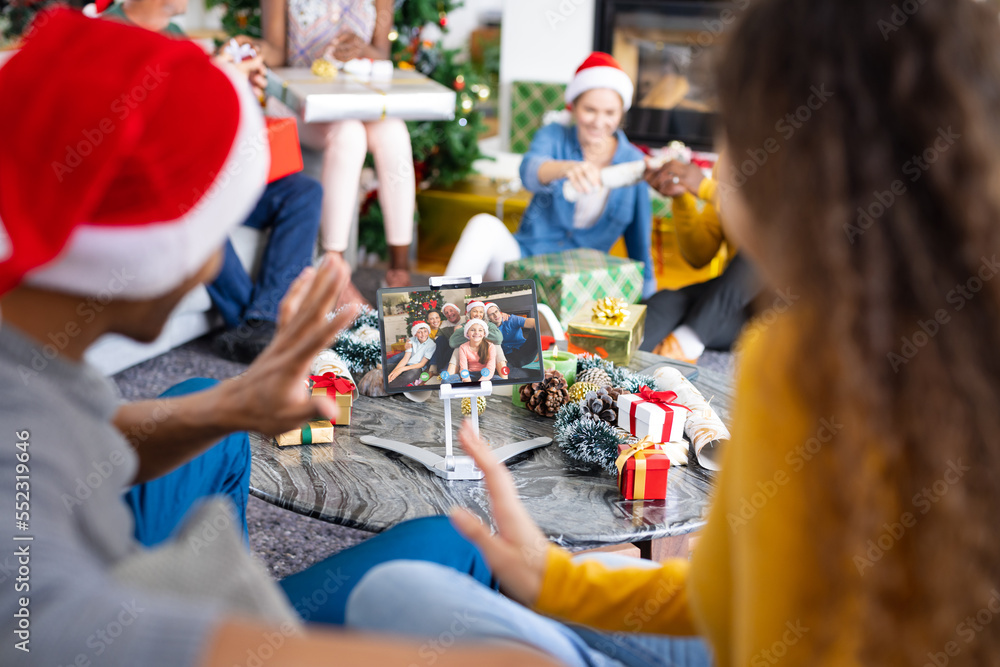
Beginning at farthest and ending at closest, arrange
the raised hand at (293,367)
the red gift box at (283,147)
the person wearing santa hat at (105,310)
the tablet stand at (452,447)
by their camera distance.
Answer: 1. the red gift box at (283,147)
2. the tablet stand at (452,447)
3. the raised hand at (293,367)
4. the person wearing santa hat at (105,310)

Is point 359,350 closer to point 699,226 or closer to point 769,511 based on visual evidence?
point 769,511

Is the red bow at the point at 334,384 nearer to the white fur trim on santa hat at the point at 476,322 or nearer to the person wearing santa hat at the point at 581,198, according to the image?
the white fur trim on santa hat at the point at 476,322

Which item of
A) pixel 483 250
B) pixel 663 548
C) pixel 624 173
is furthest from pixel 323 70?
pixel 663 548

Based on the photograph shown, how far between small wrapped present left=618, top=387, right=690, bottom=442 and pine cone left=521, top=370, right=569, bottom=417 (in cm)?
12

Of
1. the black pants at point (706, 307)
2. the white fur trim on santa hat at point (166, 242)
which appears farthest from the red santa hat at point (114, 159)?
the black pants at point (706, 307)

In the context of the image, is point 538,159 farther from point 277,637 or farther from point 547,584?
point 277,637

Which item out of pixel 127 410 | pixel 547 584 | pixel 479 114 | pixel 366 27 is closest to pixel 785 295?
pixel 547 584

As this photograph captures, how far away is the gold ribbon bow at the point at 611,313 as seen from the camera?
5.44 ft

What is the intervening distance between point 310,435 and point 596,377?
1.53 ft

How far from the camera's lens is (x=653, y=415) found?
125 centimetres

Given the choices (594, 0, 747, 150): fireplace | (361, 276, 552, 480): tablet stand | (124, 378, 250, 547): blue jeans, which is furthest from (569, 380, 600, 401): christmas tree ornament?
(594, 0, 747, 150): fireplace

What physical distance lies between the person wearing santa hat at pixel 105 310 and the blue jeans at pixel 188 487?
1.00 ft

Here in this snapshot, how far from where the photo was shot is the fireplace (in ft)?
12.7

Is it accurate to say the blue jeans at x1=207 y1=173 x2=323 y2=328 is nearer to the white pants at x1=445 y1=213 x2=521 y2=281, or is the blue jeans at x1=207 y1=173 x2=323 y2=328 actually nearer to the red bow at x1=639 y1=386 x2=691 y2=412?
the white pants at x1=445 y1=213 x2=521 y2=281
